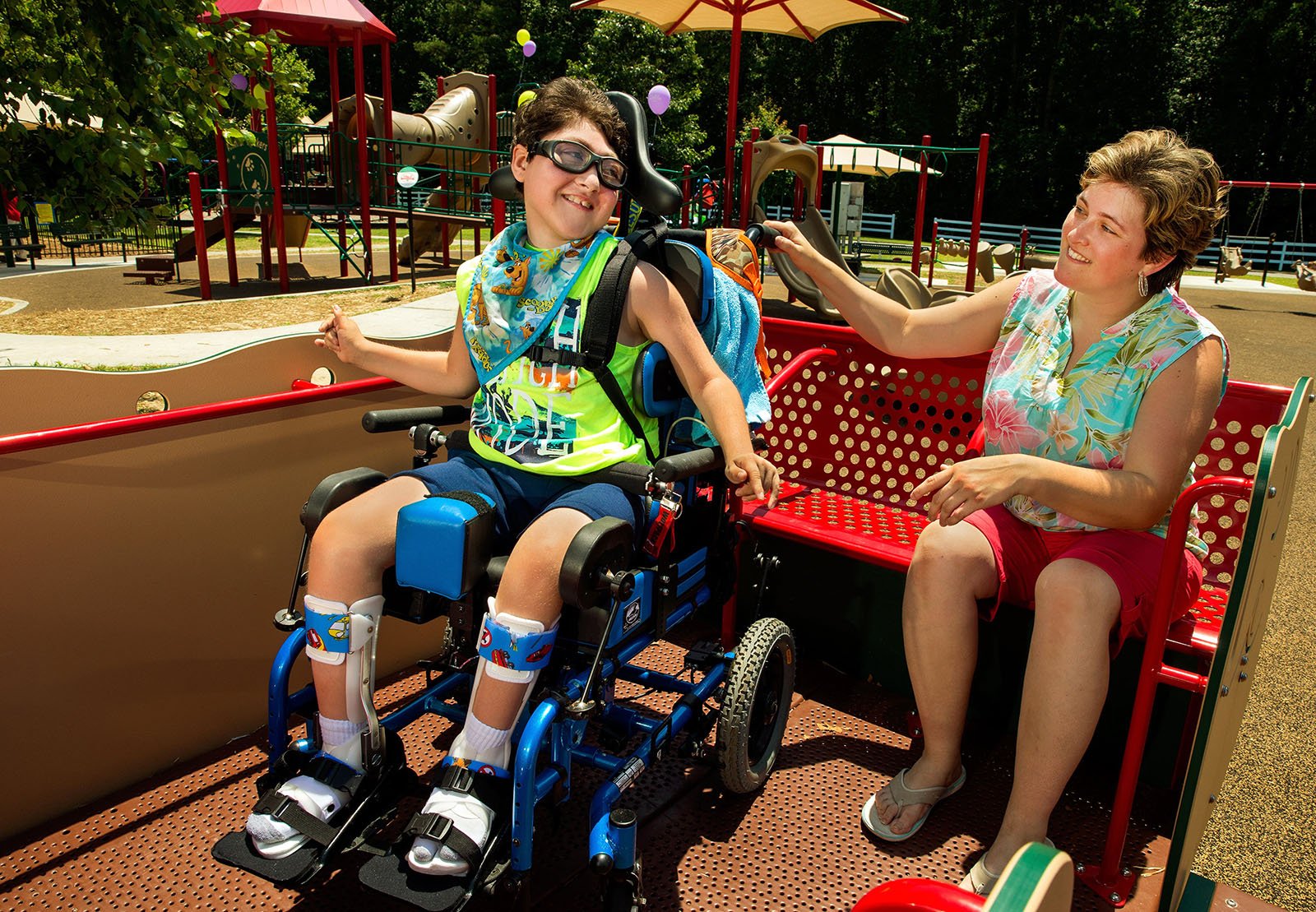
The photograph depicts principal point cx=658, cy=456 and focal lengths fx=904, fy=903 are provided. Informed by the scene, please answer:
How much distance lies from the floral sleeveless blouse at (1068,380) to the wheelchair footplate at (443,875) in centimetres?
144

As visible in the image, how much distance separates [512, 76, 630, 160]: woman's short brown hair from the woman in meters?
1.14

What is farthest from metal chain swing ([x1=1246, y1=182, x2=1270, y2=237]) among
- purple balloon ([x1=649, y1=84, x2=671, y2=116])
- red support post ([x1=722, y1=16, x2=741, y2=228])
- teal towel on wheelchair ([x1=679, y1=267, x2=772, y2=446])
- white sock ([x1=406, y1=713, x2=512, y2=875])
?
white sock ([x1=406, y1=713, x2=512, y2=875])

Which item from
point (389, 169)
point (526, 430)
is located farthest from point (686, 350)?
point (389, 169)

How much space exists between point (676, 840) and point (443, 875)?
777 mm

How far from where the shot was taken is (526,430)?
225cm

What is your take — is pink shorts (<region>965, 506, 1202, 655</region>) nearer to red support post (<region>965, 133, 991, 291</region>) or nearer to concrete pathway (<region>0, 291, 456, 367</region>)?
concrete pathway (<region>0, 291, 456, 367</region>)

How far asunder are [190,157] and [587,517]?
238 cm

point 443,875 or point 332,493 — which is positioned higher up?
point 332,493

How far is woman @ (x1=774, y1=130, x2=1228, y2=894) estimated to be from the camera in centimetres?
202

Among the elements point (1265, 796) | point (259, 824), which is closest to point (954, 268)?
point (1265, 796)

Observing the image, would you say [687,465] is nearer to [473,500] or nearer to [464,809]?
[473,500]

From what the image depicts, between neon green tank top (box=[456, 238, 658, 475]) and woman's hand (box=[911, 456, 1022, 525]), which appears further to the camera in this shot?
neon green tank top (box=[456, 238, 658, 475])

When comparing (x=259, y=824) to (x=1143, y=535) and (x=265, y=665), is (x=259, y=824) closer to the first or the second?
(x=265, y=665)

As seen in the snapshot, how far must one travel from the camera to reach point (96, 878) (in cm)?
203
